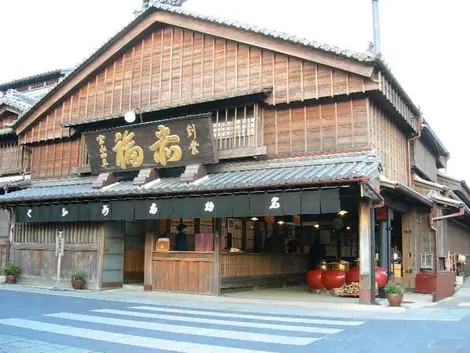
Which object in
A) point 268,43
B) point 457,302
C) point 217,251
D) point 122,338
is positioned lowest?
point 457,302

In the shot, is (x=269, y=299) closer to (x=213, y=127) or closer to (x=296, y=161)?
(x=296, y=161)

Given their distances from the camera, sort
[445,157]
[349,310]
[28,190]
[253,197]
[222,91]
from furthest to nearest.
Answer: [445,157] < [28,190] < [222,91] < [253,197] < [349,310]

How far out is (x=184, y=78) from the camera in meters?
18.4

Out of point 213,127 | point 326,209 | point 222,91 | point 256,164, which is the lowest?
point 326,209

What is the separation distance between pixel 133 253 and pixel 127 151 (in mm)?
5786

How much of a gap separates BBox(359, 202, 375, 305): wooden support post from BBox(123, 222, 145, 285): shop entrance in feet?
36.4

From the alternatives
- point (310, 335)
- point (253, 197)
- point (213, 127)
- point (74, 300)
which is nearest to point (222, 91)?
point (213, 127)

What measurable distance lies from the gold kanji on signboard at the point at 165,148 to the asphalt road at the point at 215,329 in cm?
538

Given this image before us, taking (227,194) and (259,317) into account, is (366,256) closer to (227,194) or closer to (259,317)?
(259,317)

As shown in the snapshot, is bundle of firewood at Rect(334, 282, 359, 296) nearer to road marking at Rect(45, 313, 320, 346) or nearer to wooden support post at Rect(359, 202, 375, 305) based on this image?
wooden support post at Rect(359, 202, 375, 305)

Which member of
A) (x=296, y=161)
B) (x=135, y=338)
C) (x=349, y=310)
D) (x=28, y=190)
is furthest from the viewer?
(x=28, y=190)

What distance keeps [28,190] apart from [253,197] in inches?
476

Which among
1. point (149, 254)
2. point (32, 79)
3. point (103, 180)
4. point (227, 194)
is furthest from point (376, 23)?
point (32, 79)

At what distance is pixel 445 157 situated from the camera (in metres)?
28.7
